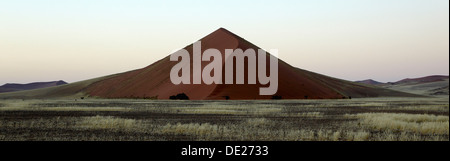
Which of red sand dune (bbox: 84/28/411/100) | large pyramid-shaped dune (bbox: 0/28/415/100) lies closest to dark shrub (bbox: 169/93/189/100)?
red sand dune (bbox: 84/28/411/100)

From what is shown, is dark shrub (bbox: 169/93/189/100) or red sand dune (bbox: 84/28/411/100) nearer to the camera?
dark shrub (bbox: 169/93/189/100)

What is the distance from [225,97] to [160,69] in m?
32.9

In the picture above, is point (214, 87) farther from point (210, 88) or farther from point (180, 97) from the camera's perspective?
point (180, 97)

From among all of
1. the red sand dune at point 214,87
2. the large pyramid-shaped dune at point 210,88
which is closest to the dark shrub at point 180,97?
the red sand dune at point 214,87

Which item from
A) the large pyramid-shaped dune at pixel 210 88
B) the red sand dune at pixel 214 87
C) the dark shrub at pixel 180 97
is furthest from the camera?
the large pyramid-shaped dune at pixel 210 88

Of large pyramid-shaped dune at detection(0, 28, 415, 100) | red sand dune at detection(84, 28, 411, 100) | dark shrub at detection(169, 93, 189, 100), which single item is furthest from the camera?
large pyramid-shaped dune at detection(0, 28, 415, 100)

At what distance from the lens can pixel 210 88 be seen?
267ft

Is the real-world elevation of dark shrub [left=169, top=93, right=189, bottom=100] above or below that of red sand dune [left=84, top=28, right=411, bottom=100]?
below

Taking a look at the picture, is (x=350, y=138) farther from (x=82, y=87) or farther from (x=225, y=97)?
(x=82, y=87)

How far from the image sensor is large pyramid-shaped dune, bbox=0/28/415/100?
80.5 metres

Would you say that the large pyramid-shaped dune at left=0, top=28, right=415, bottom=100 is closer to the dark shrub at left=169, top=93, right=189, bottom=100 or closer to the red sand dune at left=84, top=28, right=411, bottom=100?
the red sand dune at left=84, top=28, right=411, bottom=100

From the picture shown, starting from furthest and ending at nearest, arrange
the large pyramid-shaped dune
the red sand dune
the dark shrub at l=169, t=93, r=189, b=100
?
1. the large pyramid-shaped dune
2. the red sand dune
3. the dark shrub at l=169, t=93, r=189, b=100

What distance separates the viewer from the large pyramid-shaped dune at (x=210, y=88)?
80500mm

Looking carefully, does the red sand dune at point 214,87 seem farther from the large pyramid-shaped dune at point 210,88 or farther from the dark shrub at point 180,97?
the dark shrub at point 180,97
